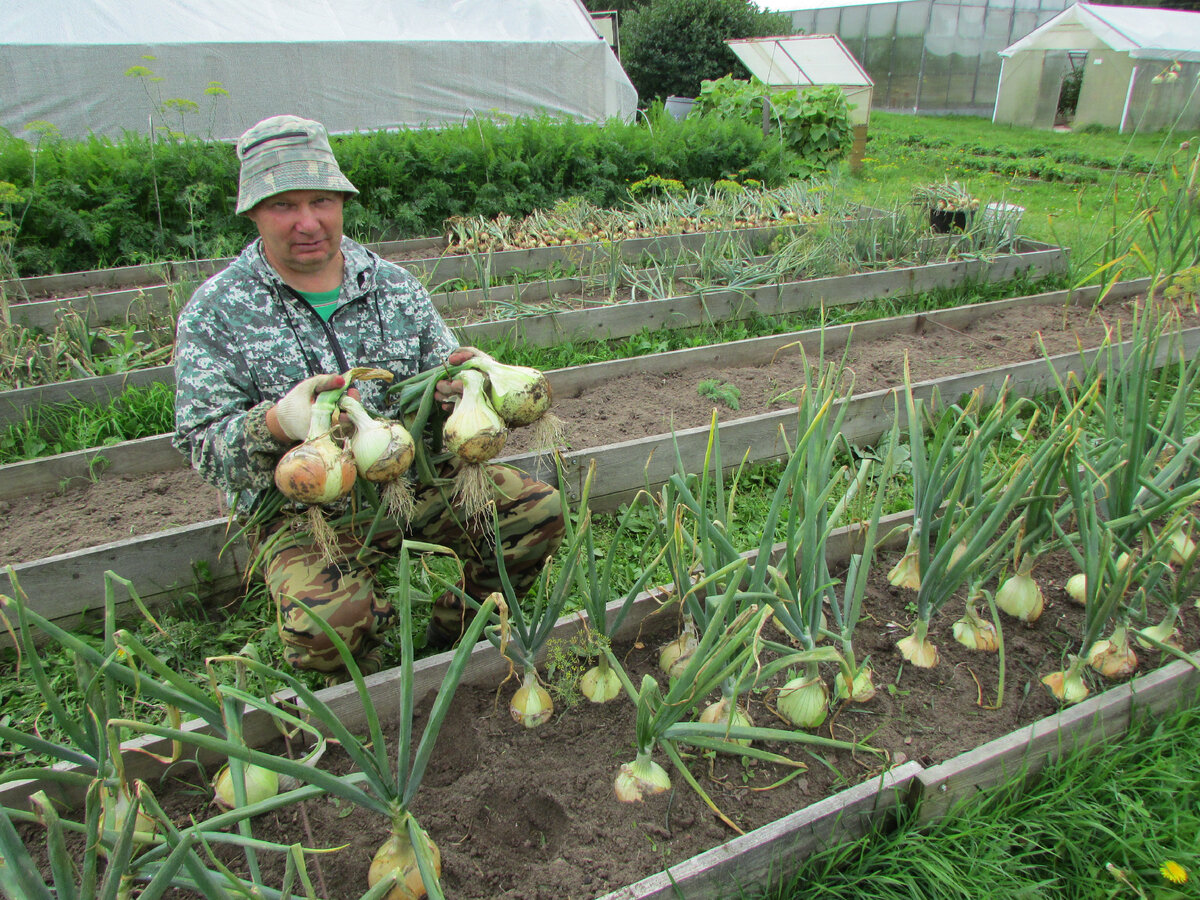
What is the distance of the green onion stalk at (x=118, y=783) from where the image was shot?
0.91m

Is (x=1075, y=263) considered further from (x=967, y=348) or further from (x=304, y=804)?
(x=304, y=804)

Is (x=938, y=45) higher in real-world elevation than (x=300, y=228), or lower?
higher

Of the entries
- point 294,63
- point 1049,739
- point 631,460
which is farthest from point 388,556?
point 294,63

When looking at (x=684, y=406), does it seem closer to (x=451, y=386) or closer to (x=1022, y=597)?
(x=1022, y=597)

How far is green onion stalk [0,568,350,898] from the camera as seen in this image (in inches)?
35.9

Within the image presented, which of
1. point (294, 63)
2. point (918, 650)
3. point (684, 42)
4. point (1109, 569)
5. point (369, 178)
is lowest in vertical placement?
point (918, 650)

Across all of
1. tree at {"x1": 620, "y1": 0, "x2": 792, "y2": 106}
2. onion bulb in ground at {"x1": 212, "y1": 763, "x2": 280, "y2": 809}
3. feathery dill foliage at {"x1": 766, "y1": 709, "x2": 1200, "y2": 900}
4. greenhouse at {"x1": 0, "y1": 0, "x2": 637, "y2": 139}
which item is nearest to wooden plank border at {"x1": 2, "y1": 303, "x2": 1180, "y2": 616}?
onion bulb in ground at {"x1": 212, "y1": 763, "x2": 280, "y2": 809}

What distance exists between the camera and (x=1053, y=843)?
1525 millimetres

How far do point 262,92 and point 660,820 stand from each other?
959 cm

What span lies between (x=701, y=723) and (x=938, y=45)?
21803 millimetres

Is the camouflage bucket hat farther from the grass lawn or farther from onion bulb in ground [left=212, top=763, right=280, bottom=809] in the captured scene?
the grass lawn

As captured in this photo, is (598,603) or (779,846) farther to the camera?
(598,603)

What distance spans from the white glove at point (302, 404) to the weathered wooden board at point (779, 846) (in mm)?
1041

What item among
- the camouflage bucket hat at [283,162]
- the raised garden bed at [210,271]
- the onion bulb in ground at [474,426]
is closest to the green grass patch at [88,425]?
the raised garden bed at [210,271]
